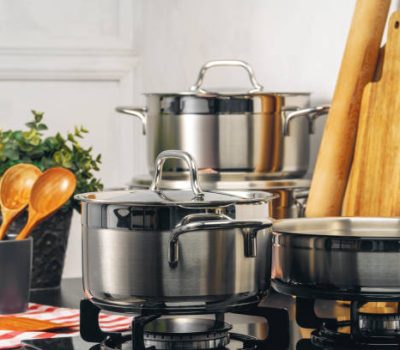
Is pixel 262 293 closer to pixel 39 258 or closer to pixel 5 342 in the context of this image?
pixel 5 342

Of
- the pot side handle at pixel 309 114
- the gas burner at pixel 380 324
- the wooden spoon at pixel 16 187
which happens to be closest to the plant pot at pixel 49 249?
the wooden spoon at pixel 16 187

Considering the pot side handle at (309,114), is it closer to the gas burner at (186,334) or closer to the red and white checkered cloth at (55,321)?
the red and white checkered cloth at (55,321)

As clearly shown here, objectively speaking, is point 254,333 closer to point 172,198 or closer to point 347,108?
point 172,198

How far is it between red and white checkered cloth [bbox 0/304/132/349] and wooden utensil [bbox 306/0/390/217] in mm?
317

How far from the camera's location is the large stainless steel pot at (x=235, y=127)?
1497 mm

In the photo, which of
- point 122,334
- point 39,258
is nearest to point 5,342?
point 122,334

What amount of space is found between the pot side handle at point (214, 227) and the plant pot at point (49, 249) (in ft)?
2.44

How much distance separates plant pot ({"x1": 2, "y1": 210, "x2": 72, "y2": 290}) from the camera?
163 centimetres

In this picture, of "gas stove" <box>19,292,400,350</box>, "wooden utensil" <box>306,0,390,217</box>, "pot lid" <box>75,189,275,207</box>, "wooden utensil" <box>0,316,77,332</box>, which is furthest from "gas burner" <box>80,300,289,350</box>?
"wooden utensil" <box>306,0,390,217</box>

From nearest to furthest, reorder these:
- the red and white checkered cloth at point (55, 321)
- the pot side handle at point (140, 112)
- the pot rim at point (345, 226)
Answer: the pot rim at point (345, 226)
the red and white checkered cloth at point (55, 321)
the pot side handle at point (140, 112)

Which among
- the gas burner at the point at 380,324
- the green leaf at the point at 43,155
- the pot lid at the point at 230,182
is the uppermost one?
the green leaf at the point at 43,155

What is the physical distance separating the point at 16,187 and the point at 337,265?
2.46 ft

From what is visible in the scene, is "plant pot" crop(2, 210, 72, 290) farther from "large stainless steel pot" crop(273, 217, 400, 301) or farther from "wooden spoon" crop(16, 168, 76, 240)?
"large stainless steel pot" crop(273, 217, 400, 301)

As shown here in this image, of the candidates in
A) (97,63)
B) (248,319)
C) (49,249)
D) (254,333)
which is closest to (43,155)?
(49,249)
